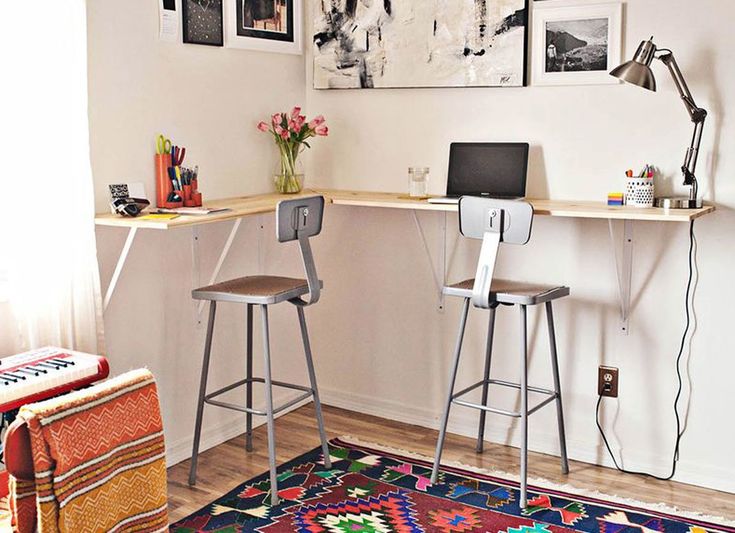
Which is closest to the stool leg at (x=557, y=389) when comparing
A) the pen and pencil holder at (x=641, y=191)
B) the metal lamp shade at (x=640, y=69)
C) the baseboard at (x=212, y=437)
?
the pen and pencil holder at (x=641, y=191)

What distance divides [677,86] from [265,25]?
1.68m

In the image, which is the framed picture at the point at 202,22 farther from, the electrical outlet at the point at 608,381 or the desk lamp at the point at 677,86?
the electrical outlet at the point at 608,381

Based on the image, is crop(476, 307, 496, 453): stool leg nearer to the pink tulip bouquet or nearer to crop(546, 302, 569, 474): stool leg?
crop(546, 302, 569, 474): stool leg

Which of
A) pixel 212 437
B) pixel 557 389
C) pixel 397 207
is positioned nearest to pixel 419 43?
pixel 397 207

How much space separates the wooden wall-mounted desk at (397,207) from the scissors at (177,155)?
204 mm

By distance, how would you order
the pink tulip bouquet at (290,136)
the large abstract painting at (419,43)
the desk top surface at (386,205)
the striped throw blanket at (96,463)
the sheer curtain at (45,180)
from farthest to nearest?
the pink tulip bouquet at (290,136) → the large abstract painting at (419,43) → the desk top surface at (386,205) → the sheer curtain at (45,180) → the striped throw blanket at (96,463)

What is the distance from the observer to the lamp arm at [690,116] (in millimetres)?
3094

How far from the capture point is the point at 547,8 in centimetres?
342

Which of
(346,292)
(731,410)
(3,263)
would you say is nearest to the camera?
(3,263)

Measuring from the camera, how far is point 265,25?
3.82 metres

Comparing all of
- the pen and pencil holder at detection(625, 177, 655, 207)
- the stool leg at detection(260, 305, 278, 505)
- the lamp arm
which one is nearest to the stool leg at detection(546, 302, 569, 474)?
the pen and pencil holder at detection(625, 177, 655, 207)

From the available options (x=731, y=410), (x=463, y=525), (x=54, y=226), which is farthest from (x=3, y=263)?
(x=731, y=410)

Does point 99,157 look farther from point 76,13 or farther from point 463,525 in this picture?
point 463,525

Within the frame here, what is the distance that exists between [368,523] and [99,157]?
154 cm
